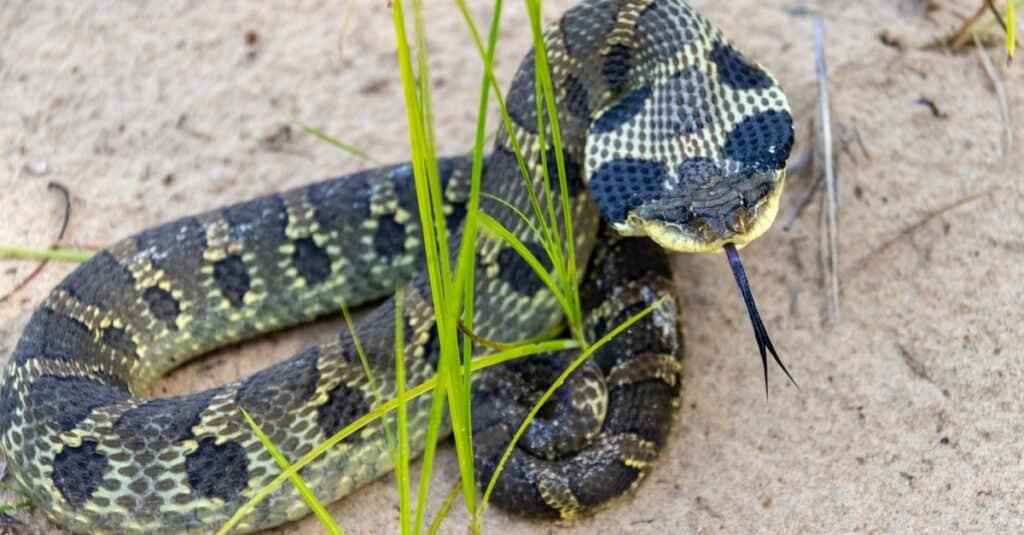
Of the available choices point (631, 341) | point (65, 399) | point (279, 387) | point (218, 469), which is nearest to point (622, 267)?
point (631, 341)

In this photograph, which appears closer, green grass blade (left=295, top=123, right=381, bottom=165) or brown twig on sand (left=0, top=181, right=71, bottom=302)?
green grass blade (left=295, top=123, right=381, bottom=165)

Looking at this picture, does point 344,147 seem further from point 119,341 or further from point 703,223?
point 703,223

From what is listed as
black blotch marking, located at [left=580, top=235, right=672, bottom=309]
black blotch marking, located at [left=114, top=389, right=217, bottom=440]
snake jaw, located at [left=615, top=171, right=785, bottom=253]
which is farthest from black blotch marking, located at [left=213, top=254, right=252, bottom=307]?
snake jaw, located at [left=615, top=171, right=785, bottom=253]

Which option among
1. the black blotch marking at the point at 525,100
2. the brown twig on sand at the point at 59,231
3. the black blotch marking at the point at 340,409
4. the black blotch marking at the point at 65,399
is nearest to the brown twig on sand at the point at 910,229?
the black blotch marking at the point at 525,100

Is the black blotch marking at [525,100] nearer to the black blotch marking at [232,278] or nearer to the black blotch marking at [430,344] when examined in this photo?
the black blotch marking at [430,344]

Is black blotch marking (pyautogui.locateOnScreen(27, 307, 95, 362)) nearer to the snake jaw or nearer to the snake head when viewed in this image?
the snake head

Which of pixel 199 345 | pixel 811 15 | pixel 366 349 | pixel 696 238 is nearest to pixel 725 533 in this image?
pixel 696 238

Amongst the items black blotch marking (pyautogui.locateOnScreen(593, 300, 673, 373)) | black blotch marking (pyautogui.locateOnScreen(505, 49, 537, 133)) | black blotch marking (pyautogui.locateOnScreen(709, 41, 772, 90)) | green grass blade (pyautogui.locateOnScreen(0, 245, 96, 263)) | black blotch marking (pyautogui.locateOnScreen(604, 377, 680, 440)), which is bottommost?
black blotch marking (pyautogui.locateOnScreen(604, 377, 680, 440))
